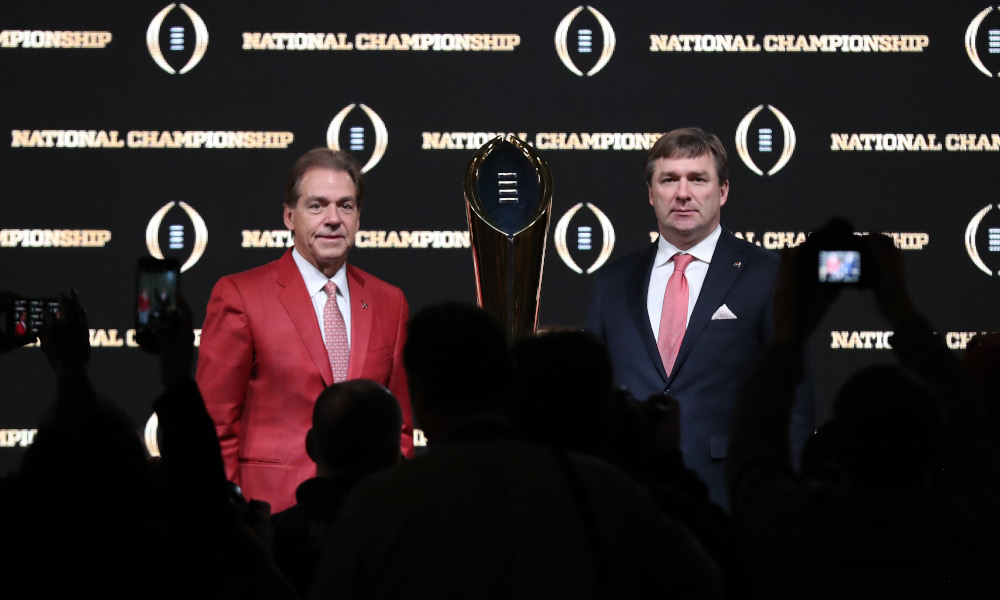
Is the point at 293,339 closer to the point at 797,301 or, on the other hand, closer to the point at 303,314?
the point at 303,314

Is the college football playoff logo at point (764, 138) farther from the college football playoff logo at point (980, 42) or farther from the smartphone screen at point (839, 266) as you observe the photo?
the smartphone screen at point (839, 266)

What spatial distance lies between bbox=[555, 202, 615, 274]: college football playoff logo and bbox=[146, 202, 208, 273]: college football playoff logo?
1336 mm

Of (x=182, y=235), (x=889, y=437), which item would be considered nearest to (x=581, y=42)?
(x=182, y=235)

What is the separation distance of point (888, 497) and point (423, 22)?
10.1 feet

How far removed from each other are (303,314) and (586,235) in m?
1.40

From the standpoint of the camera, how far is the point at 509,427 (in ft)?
4.58

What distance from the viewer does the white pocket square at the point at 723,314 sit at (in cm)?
293

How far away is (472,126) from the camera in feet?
13.4

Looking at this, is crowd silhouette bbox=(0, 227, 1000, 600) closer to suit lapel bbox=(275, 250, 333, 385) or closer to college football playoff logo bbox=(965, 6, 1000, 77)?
suit lapel bbox=(275, 250, 333, 385)

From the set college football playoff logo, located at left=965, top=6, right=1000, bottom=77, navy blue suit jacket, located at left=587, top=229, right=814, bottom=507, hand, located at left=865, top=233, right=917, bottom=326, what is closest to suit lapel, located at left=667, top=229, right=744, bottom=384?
navy blue suit jacket, located at left=587, top=229, right=814, bottom=507

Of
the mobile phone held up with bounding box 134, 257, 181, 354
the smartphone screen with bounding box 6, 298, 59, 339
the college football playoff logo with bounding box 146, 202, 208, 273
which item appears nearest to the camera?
the mobile phone held up with bounding box 134, 257, 181, 354

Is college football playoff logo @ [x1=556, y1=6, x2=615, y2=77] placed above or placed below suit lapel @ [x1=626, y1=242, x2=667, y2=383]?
above

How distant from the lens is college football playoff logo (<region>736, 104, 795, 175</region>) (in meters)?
4.05

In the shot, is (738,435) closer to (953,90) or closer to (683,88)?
(683,88)
